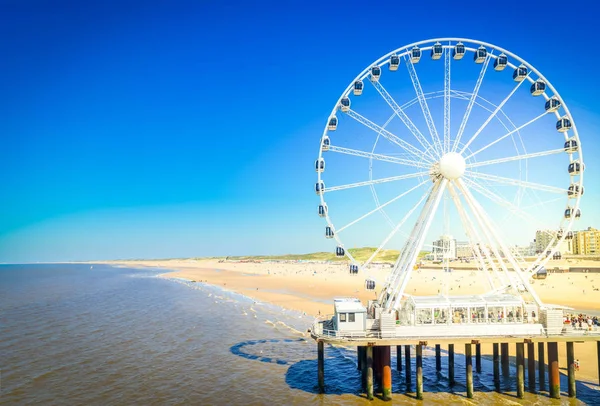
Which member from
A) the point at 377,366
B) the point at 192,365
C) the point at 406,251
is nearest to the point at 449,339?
the point at 377,366

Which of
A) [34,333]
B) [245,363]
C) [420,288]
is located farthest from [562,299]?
[34,333]

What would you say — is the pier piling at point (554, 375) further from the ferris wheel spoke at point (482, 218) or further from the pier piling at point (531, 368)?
the ferris wheel spoke at point (482, 218)

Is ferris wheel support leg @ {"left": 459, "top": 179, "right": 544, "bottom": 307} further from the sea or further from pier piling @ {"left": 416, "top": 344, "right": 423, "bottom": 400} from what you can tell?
pier piling @ {"left": 416, "top": 344, "right": 423, "bottom": 400}

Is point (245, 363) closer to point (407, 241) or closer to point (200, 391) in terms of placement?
point (200, 391)

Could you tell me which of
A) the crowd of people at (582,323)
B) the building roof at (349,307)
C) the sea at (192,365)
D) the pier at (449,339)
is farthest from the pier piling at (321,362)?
the crowd of people at (582,323)

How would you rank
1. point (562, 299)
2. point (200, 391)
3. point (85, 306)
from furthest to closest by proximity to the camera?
point (85, 306)
point (562, 299)
point (200, 391)
